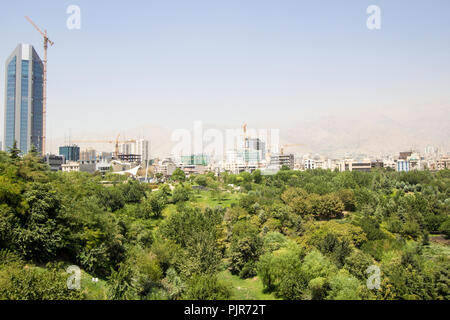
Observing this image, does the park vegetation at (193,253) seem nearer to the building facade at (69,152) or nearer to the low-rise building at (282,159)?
the low-rise building at (282,159)

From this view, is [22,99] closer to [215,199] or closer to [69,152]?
[69,152]

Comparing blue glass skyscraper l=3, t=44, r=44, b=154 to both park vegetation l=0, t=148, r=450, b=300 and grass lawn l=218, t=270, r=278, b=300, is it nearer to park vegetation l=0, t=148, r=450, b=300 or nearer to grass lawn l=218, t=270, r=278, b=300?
park vegetation l=0, t=148, r=450, b=300

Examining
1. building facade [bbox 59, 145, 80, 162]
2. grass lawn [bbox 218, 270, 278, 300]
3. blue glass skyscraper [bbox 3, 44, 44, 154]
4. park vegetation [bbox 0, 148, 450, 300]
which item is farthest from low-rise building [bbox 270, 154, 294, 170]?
grass lawn [bbox 218, 270, 278, 300]

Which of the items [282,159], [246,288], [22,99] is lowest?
[246,288]

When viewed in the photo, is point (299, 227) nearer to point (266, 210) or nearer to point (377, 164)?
point (266, 210)

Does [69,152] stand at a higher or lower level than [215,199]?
higher

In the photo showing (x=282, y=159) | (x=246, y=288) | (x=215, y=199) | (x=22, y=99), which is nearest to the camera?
(x=246, y=288)

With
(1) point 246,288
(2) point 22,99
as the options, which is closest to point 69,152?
(2) point 22,99
